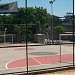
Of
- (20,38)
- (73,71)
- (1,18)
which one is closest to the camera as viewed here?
(73,71)

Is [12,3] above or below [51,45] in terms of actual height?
above

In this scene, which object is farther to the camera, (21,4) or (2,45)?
(2,45)

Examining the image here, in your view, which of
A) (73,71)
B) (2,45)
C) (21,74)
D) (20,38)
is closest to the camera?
(21,74)

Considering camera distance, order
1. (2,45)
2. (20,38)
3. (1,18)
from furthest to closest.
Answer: (2,45) → (20,38) → (1,18)

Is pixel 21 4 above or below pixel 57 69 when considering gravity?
above

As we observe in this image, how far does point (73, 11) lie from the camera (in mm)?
12461

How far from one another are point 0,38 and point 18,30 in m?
8.85

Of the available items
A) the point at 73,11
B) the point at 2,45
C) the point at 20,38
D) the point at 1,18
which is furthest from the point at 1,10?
the point at 2,45

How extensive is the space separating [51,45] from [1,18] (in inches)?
907

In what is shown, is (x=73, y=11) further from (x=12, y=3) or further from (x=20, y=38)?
(x=20, y=38)

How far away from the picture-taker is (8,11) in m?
11.5

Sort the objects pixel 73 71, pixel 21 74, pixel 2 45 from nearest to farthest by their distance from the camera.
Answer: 1. pixel 21 74
2. pixel 73 71
3. pixel 2 45

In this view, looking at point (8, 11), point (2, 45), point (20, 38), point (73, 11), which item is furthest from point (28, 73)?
point (2, 45)

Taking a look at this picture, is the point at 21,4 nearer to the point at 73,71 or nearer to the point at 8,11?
the point at 8,11
